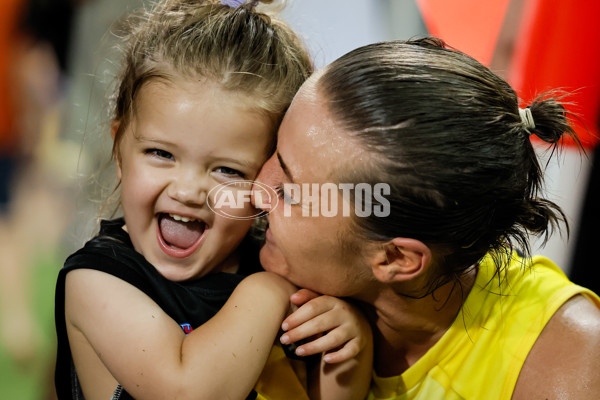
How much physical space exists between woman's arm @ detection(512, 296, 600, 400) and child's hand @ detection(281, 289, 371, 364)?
0.27m

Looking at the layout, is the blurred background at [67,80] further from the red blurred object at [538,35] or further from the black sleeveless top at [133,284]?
the black sleeveless top at [133,284]

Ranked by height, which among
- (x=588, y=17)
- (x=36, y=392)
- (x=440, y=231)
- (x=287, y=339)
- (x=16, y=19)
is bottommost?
(x=36, y=392)

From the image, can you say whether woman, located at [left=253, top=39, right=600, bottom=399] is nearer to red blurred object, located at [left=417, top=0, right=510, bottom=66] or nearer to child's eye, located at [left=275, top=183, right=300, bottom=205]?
child's eye, located at [left=275, top=183, right=300, bottom=205]

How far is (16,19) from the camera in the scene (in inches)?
64.0

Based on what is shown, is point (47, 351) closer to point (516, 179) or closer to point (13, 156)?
point (13, 156)

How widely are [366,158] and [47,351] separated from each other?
1202mm

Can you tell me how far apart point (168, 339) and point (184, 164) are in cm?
29

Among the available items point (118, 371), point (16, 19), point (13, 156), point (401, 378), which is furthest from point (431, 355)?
point (16, 19)

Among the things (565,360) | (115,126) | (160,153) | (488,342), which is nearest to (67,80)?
(115,126)

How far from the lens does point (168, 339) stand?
89cm

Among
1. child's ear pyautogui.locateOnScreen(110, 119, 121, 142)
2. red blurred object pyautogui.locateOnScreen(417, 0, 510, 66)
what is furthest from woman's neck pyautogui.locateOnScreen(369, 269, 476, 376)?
red blurred object pyautogui.locateOnScreen(417, 0, 510, 66)

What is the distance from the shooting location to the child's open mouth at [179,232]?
1061 millimetres

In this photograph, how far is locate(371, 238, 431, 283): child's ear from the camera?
94 cm

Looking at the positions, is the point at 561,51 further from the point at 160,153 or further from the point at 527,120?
the point at 160,153
